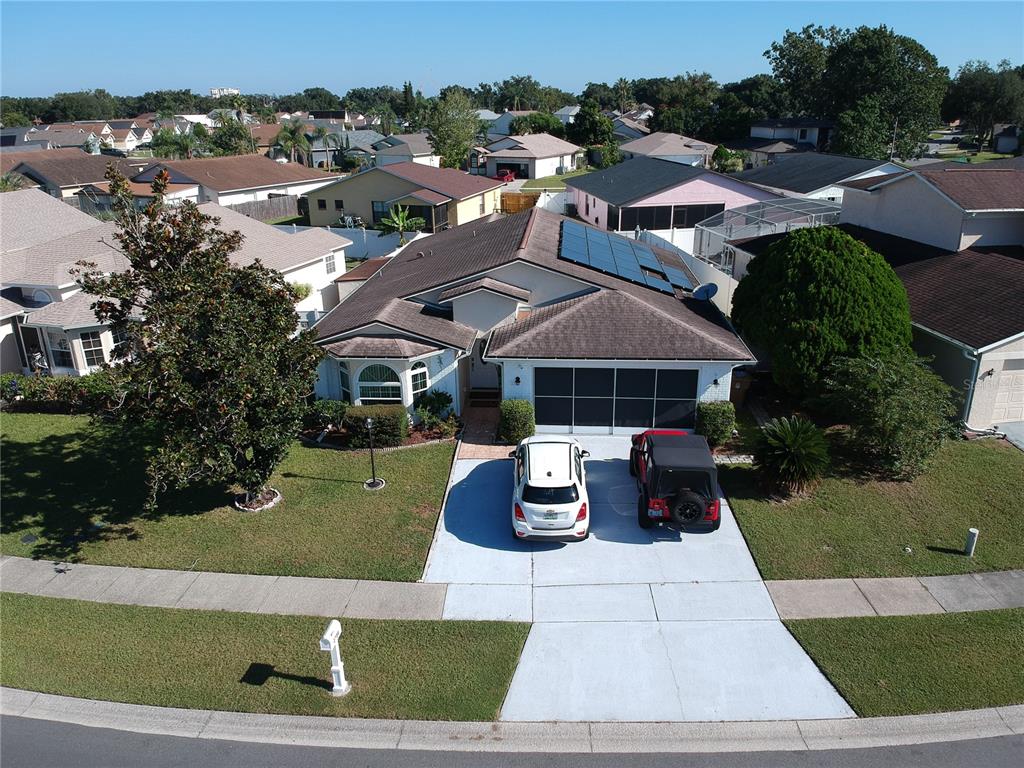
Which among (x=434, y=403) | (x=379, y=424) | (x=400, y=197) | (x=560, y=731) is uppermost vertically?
(x=400, y=197)

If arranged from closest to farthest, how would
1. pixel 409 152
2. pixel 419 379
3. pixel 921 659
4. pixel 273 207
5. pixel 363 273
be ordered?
1. pixel 921 659
2. pixel 419 379
3. pixel 363 273
4. pixel 273 207
5. pixel 409 152

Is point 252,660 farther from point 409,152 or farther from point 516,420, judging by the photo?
point 409,152

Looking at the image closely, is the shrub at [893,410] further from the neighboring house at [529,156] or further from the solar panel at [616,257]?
the neighboring house at [529,156]

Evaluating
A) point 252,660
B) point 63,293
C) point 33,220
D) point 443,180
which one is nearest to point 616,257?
point 252,660

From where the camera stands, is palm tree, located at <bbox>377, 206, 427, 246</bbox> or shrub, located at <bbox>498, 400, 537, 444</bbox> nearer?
shrub, located at <bbox>498, 400, 537, 444</bbox>

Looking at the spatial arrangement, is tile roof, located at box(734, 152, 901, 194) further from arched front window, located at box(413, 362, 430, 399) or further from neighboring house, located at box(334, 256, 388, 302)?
arched front window, located at box(413, 362, 430, 399)

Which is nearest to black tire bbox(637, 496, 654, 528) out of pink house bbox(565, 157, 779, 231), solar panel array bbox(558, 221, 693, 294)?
solar panel array bbox(558, 221, 693, 294)

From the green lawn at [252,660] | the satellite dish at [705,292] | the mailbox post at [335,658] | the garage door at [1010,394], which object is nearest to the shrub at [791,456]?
the garage door at [1010,394]
